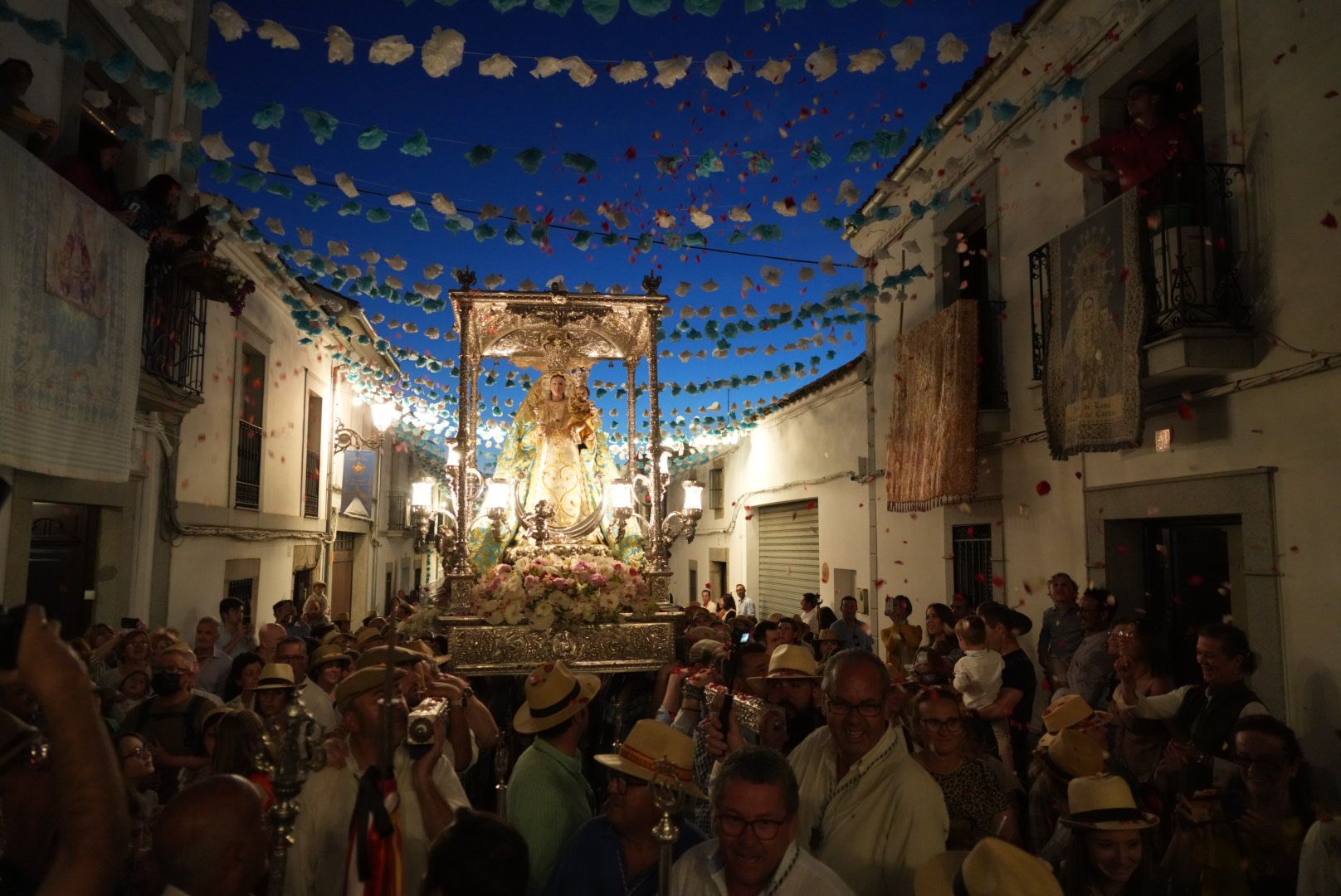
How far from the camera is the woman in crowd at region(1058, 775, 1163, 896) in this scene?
287 cm

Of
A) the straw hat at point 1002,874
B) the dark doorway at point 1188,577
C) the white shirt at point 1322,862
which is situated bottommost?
the white shirt at point 1322,862

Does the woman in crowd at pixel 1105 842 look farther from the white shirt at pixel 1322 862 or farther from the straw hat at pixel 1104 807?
the white shirt at pixel 1322 862

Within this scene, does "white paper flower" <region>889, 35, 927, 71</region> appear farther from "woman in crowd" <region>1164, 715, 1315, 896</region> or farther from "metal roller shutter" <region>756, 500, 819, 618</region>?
"metal roller shutter" <region>756, 500, 819, 618</region>

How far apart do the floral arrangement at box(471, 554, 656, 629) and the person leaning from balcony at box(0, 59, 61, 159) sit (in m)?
4.81

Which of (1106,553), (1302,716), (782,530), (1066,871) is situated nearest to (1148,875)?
→ (1066,871)

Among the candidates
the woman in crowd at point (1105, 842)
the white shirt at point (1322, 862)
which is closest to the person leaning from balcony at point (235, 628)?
the woman in crowd at point (1105, 842)

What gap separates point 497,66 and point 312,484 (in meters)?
12.1

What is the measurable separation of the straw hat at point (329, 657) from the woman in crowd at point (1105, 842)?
4036 mm

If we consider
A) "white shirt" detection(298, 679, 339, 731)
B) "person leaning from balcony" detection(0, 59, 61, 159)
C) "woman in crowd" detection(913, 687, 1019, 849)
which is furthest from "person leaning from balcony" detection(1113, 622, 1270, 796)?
"person leaning from balcony" detection(0, 59, 61, 159)

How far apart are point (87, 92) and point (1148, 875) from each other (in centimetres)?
817

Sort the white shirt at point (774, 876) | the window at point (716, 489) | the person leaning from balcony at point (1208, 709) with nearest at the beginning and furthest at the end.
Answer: the white shirt at point (774, 876) < the person leaning from balcony at point (1208, 709) < the window at point (716, 489)

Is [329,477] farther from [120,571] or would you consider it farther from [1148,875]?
[1148,875]

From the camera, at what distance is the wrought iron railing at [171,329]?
797cm

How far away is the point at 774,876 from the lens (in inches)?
95.6
